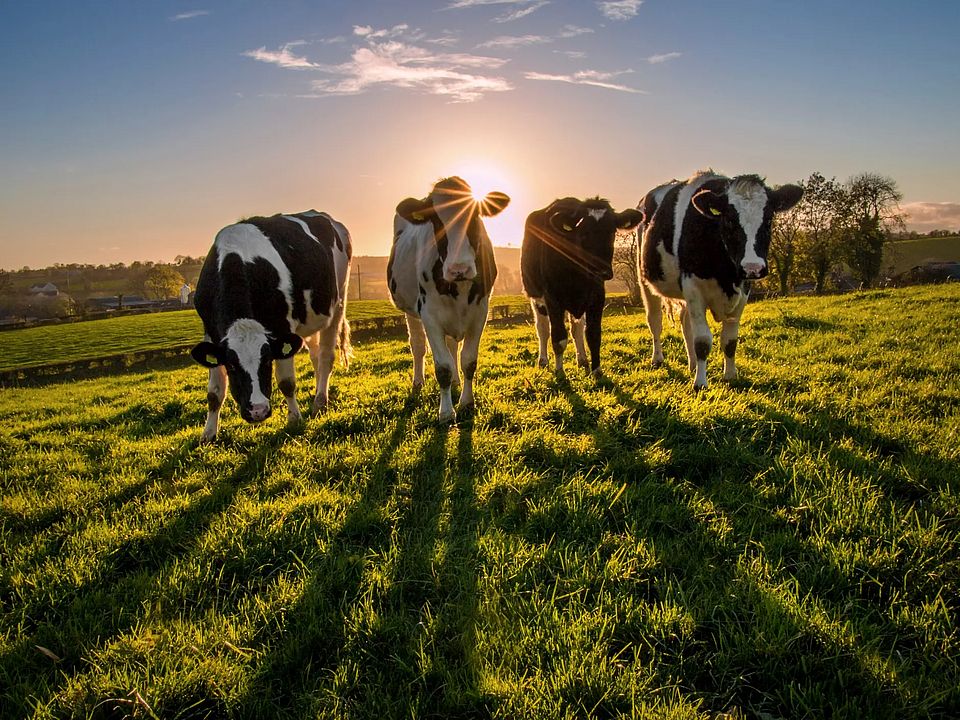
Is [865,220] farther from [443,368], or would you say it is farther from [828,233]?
[443,368]

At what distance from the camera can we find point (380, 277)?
152 metres

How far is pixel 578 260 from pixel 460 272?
292 centimetres

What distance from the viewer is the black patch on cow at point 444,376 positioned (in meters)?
A: 6.51

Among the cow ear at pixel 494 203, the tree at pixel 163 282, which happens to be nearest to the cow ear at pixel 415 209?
the cow ear at pixel 494 203

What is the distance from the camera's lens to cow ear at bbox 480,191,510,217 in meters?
6.74

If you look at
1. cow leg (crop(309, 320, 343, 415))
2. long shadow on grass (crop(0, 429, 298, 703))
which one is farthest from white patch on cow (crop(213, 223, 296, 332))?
long shadow on grass (crop(0, 429, 298, 703))

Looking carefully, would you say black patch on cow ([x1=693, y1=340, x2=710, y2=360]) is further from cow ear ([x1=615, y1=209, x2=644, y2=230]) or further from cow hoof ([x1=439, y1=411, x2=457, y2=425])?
cow hoof ([x1=439, y1=411, x2=457, y2=425])

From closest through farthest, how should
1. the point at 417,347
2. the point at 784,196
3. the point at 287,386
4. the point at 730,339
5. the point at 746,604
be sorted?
the point at 746,604 → the point at 784,196 → the point at 287,386 → the point at 730,339 → the point at 417,347

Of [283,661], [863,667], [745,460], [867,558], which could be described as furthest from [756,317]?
[283,661]

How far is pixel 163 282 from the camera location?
93.4 metres

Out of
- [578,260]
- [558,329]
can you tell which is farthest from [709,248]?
[558,329]

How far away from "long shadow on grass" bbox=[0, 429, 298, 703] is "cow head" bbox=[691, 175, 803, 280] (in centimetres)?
592

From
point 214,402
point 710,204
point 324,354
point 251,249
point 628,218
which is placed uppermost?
point 628,218

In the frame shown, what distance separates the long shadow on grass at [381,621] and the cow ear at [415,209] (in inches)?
134
